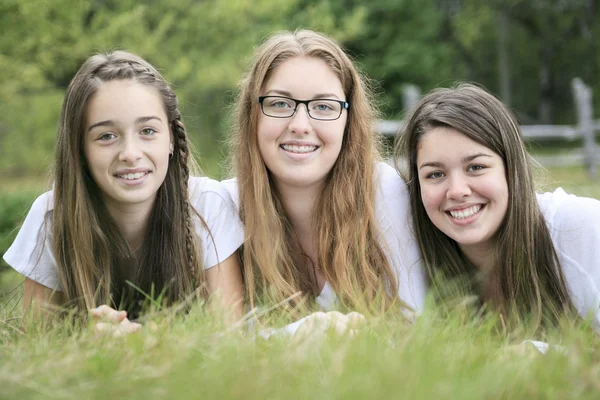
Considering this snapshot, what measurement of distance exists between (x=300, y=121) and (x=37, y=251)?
1.32 meters

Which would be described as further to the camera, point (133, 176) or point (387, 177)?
point (387, 177)

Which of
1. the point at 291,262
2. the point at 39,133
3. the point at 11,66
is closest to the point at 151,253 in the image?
the point at 291,262

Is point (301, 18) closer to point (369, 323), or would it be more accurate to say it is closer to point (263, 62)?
point (263, 62)

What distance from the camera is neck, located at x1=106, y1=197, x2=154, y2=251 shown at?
126 inches

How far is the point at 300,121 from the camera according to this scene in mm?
3119

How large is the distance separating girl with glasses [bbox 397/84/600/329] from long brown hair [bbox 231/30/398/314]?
0.95ft

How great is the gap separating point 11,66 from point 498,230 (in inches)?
208

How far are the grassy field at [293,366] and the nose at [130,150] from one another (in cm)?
102

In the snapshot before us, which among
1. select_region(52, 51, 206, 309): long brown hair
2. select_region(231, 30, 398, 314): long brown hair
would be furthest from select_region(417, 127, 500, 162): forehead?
select_region(52, 51, 206, 309): long brown hair

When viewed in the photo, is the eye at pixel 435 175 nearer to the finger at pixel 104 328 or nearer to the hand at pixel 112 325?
Answer: the hand at pixel 112 325

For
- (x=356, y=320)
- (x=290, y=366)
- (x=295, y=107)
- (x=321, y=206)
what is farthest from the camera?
(x=321, y=206)

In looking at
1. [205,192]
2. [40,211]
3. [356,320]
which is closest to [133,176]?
[205,192]

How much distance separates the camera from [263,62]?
3.30m

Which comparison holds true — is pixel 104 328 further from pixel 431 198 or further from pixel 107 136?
pixel 431 198
